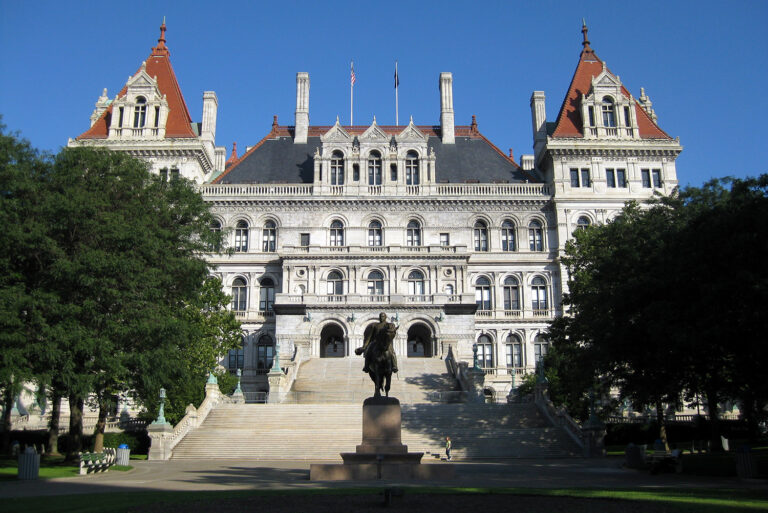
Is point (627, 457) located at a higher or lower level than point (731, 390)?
lower

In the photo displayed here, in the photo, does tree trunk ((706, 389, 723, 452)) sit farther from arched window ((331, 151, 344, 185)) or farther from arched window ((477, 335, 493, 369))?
arched window ((331, 151, 344, 185))

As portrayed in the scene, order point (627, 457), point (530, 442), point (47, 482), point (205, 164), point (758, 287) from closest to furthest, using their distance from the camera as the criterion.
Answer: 1. point (758, 287)
2. point (47, 482)
3. point (627, 457)
4. point (530, 442)
5. point (205, 164)

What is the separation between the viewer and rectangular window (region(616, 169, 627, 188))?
52.4 metres

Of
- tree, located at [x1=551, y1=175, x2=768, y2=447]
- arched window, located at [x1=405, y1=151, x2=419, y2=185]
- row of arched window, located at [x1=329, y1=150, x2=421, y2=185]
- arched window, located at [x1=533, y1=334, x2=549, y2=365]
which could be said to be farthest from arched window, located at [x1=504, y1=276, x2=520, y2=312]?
tree, located at [x1=551, y1=175, x2=768, y2=447]

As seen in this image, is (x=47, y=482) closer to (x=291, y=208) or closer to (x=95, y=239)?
(x=95, y=239)

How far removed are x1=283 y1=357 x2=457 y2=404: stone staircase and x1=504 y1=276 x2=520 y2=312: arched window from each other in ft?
34.9

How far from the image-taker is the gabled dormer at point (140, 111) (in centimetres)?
5334

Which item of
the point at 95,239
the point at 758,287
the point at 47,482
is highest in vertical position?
the point at 95,239

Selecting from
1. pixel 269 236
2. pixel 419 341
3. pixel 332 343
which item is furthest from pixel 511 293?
pixel 269 236

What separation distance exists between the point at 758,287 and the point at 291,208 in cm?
3877

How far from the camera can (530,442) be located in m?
29.8

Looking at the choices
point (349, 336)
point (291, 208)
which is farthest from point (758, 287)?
point (291, 208)

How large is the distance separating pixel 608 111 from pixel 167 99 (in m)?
36.3

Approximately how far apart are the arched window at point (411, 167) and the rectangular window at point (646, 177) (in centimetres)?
1737
